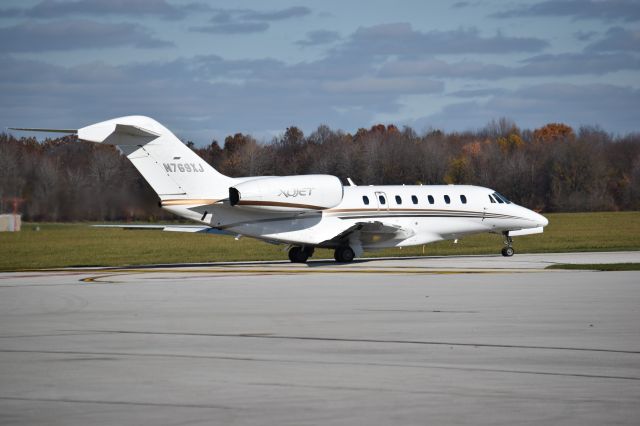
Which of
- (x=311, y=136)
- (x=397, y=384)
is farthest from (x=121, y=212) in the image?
(x=311, y=136)

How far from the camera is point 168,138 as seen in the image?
31.6m

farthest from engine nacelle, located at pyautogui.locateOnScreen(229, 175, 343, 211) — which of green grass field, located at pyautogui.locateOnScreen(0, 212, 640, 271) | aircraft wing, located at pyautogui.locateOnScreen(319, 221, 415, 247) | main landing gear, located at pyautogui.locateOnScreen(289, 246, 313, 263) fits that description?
green grass field, located at pyautogui.locateOnScreen(0, 212, 640, 271)

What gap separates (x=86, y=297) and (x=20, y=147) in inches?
814

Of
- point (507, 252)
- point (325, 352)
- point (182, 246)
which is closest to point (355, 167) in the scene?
point (182, 246)

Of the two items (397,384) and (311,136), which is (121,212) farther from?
(311,136)

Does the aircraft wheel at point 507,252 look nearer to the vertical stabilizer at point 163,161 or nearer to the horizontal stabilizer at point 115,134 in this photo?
the vertical stabilizer at point 163,161

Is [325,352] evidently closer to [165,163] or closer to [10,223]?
[165,163]

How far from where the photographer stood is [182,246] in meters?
51.4

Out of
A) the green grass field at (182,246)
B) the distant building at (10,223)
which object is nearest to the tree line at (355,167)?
the green grass field at (182,246)

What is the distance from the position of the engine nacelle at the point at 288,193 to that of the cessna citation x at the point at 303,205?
3 centimetres

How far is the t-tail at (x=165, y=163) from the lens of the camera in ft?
101

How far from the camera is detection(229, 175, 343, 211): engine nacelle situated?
3188 cm

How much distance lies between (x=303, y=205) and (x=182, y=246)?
19270mm

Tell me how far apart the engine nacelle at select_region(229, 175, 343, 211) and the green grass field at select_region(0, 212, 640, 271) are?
7.44 meters
